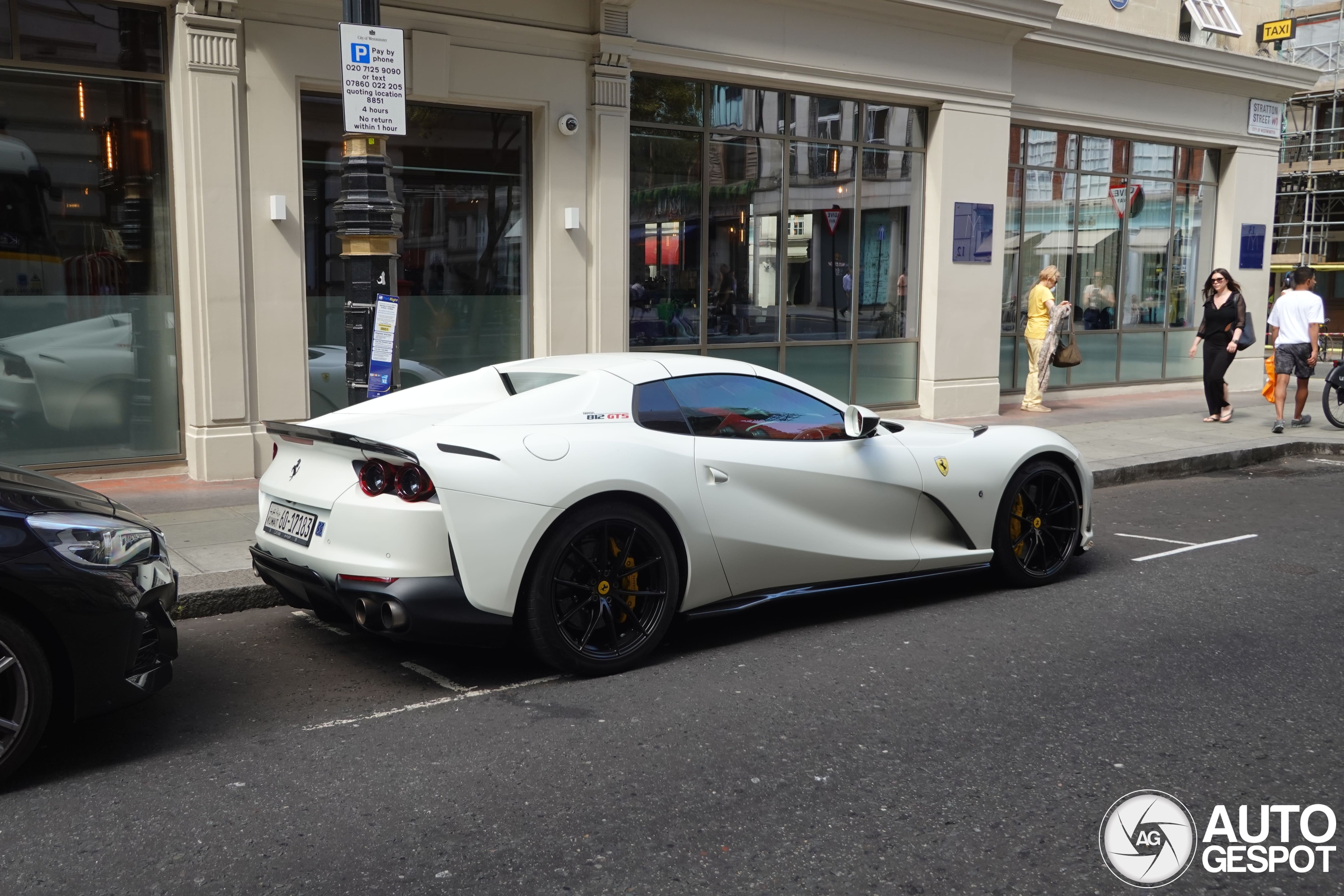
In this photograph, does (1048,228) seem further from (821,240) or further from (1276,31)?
(1276,31)

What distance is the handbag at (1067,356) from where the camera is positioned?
623 inches

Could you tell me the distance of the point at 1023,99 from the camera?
50.7 ft

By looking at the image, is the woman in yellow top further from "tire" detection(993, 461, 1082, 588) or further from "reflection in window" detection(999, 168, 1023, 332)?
"tire" detection(993, 461, 1082, 588)

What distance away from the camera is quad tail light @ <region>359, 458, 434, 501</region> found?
4746mm

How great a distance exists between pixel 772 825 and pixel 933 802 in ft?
1.84

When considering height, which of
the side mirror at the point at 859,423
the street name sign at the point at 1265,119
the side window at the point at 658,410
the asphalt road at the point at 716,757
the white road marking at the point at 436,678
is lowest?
the white road marking at the point at 436,678

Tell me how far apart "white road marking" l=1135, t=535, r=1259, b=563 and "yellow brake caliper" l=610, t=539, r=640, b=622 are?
12.8 ft

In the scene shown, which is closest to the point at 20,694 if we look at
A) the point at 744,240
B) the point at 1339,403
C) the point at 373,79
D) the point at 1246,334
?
the point at 373,79

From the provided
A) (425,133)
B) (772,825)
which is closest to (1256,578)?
(772,825)

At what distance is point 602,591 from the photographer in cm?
509

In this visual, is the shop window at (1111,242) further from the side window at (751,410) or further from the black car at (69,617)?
the black car at (69,617)

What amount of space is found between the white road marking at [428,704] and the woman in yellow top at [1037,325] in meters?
11.9

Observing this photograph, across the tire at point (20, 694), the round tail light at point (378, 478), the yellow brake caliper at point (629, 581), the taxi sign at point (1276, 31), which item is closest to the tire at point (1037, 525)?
the yellow brake caliper at point (629, 581)

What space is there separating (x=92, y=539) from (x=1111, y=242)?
16478 mm
